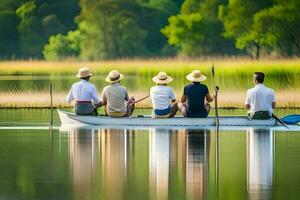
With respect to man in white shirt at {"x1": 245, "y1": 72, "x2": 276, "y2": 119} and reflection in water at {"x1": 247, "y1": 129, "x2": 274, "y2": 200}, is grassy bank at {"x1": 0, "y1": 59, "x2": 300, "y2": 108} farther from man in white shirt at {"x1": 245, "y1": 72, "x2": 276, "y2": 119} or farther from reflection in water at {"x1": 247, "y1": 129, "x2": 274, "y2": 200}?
reflection in water at {"x1": 247, "y1": 129, "x2": 274, "y2": 200}

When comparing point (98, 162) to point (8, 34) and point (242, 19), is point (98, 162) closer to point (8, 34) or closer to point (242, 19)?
point (242, 19)

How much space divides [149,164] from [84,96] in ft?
21.1

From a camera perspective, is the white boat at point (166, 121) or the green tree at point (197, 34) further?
the green tree at point (197, 34)

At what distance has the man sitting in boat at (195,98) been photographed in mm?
19234

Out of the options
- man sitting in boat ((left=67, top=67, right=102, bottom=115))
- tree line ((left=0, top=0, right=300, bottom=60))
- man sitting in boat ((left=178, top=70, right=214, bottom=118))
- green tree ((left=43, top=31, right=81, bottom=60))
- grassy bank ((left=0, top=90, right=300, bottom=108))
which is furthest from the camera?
green tree ((left=43, top=31, right=81, bottom=60))

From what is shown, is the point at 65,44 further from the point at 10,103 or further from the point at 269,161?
the point at 269,161

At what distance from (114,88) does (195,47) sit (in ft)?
212

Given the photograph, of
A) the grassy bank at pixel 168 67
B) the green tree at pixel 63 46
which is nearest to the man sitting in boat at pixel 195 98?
the grassy bank at pixel 168 67

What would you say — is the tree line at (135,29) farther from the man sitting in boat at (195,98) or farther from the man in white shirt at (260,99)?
the man in white shirt at (260,99)

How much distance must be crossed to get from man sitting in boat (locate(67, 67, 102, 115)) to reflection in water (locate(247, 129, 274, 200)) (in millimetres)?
2567

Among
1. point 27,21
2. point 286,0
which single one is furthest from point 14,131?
point 27,21

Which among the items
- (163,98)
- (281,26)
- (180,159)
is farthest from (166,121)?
(281,26)

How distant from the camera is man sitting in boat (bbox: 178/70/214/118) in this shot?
19234mm

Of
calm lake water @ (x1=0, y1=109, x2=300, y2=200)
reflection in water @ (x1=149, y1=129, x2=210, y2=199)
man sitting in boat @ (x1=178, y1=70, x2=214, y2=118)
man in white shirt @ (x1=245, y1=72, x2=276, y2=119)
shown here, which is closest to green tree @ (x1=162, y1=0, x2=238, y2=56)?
man sitting in boat @ (x1=178, y1=70, x2=214, y2=118)
